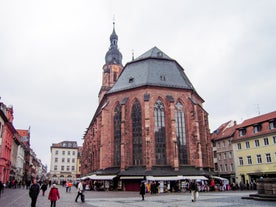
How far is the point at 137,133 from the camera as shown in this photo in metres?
36.9

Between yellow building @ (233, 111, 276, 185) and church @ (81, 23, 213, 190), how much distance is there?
756 cm

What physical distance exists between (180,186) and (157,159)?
4.42 meters

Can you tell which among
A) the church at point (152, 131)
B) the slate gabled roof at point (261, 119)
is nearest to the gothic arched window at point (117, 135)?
the church at point (152, 131)

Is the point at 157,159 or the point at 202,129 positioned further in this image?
the point at 202,129

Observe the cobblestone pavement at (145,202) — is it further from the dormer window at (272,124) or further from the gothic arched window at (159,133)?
the dormer window at (272,124)

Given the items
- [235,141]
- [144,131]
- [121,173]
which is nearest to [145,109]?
[144,131]

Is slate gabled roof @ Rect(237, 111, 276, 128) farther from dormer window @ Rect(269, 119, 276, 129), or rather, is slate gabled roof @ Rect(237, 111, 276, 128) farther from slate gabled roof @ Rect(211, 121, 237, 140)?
slate gabled roof @ Rect(211, 121, 237, 140)

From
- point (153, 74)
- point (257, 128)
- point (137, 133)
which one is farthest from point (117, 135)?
point (257, 128)

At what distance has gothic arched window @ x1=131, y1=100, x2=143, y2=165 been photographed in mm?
35719

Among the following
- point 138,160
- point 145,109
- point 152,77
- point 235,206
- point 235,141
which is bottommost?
point 235,206

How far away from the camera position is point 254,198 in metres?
16.8

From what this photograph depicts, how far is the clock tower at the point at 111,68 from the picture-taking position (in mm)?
67812

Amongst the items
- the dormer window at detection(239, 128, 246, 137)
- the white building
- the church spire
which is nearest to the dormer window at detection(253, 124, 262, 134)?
the dormer window at detection(239, 128, 246, 137)

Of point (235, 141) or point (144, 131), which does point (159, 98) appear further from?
point (235, 141)
